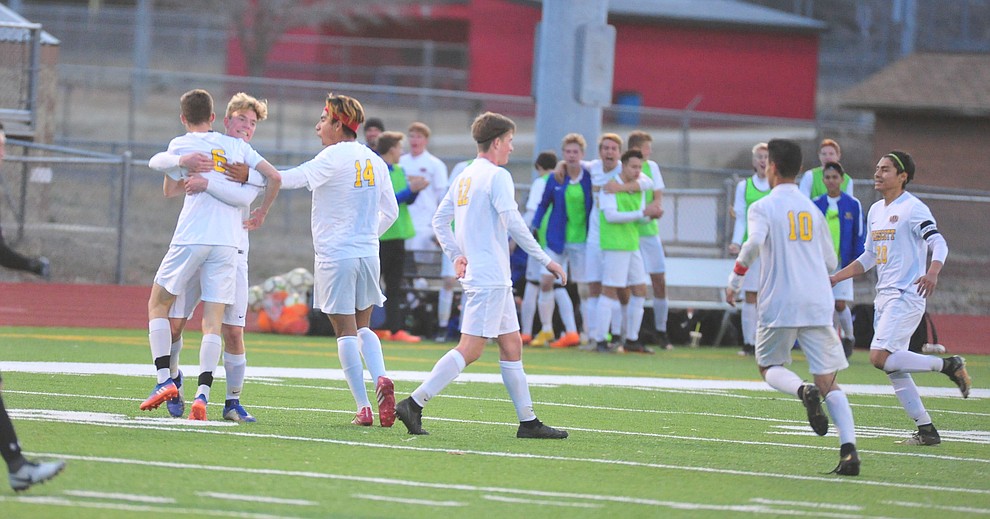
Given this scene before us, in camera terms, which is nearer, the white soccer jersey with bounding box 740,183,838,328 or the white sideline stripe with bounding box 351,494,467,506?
the white sideline stripe with bounding box 351,494,467,506

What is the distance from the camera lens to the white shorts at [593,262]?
16516mm

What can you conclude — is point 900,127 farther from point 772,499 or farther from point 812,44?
point 772,499

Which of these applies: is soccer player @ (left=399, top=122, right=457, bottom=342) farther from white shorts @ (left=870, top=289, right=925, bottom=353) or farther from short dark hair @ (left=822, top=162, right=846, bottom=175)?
white shorts @ (left=870, top=289, right=925, bottom=353)

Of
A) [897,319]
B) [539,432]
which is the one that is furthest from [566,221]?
[539,432]

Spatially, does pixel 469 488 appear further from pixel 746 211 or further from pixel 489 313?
pixel 746 211

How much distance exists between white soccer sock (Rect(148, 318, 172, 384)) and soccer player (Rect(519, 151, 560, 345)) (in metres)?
8.05

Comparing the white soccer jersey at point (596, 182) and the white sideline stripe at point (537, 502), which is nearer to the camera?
the white sideline stripe at point (537, 502)


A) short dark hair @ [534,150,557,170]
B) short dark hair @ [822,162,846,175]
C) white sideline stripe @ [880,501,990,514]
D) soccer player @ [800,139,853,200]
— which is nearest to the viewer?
white sideline stripe @ [880,501,990,514]

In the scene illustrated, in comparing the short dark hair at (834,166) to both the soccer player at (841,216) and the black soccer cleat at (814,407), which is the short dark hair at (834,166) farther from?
the black soccer cleat at (814,407)

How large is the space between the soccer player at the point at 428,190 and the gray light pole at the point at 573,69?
174 cm

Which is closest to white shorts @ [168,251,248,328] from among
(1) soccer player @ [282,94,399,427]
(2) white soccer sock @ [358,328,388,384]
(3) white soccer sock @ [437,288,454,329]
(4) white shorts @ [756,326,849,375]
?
(1) soccer player @ [282,94,399,427]

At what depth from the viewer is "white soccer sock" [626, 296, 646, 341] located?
1661 centimetres

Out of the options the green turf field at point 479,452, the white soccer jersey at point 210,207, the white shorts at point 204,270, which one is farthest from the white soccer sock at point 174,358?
the white soccer jersey at point 210,207

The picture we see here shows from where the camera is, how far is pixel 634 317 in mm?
16656
